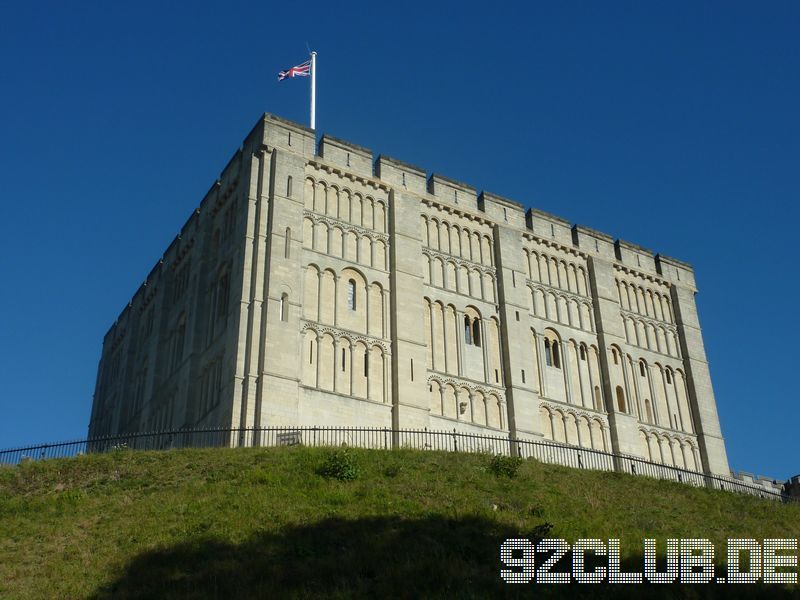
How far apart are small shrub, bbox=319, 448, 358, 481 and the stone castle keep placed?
8218 millimetres

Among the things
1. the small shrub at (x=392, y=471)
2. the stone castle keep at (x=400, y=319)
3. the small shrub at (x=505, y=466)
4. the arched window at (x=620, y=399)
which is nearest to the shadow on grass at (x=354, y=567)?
the small shrub at (x=392, y=471)

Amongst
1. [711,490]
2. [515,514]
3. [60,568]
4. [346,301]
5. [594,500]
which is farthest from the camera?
[346,301]

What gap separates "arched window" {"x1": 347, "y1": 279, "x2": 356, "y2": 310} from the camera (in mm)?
41438

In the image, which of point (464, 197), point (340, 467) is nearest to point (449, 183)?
point (464, 197)

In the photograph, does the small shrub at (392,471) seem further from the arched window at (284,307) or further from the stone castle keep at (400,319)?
the arched window at (284,307)

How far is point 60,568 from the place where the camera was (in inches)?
824

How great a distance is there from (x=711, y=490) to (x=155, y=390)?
2502cm

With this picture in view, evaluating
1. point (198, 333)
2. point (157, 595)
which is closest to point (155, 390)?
point (198, 333)

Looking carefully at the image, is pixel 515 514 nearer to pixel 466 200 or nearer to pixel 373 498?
pixel 373 498

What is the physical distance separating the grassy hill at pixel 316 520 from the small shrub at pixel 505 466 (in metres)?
0.07

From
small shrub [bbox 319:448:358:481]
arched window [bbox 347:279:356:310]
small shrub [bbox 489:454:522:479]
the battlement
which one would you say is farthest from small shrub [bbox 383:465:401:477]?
the battlement

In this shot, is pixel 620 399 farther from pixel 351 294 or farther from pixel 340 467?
pixel 340 467

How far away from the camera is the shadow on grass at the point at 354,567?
18.4m

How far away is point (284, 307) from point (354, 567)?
19.7m
